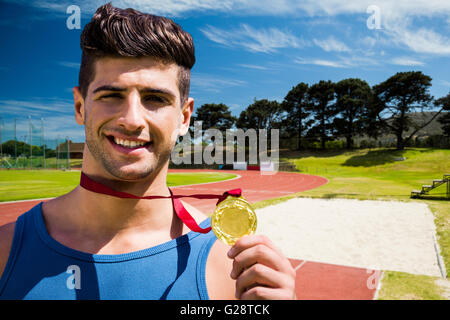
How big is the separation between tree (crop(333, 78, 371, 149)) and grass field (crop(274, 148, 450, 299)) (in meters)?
8.47

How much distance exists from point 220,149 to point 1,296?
213 ft

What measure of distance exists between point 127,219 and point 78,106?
644 mm

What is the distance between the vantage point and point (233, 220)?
1259 mm

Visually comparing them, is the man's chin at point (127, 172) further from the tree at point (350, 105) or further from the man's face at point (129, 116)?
the tree at point (350, 105)

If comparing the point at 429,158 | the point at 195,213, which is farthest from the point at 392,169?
the point at 195,213

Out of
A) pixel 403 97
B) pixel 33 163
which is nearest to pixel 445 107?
pixel 403 97

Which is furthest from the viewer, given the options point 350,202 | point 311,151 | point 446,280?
point 311,151

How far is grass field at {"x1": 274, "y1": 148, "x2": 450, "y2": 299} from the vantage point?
5.76 m

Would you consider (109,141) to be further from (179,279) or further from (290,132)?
(290,132)

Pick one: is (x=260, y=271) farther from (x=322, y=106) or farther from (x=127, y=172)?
(x=322, y=106)

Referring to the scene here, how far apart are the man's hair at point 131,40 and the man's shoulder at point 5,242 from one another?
780 mm

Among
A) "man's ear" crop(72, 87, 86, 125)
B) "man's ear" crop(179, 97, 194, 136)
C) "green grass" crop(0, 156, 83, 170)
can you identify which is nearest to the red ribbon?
"man's ear" crop(72, 87, 86, 125)

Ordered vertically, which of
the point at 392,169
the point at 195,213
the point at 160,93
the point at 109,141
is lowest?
the point at 392,169
